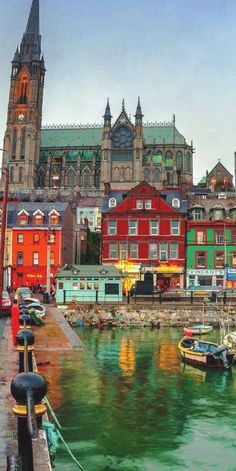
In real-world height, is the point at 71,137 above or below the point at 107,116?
below

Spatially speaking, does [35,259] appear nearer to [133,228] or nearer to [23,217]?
[23,217]

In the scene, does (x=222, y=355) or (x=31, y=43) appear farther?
(x=31, y=43)

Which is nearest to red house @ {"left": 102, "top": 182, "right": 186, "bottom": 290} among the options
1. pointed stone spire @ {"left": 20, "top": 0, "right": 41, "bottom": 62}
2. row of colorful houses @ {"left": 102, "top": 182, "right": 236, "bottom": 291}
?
row of colorful houses @ {"left": 102, "top": 182, "right": 236, "bottom": 291}

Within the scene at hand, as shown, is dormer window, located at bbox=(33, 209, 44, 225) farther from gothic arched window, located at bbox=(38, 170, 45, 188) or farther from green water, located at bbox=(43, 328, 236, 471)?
gothic arched window, located at bbox=(38, 170, 45, 188)

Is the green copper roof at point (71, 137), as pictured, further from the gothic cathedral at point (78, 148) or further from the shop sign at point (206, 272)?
the shop sign at point (206, 272)

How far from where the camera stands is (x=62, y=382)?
2192cm

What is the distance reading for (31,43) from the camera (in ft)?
552

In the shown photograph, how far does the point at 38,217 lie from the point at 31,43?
11357cm

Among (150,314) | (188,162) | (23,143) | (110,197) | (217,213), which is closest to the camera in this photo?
(150,314)

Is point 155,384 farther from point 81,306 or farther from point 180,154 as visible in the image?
point 180,154

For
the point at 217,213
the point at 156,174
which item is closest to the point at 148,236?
the point at 217,213

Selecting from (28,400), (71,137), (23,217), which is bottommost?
(28,400)

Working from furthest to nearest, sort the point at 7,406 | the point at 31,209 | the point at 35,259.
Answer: the point at 31,209 < the point at 35,259 < the point at 7,406

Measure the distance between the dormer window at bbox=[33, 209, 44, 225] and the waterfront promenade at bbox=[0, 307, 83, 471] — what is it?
27.7 meters
